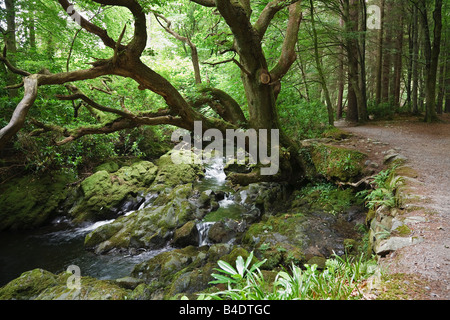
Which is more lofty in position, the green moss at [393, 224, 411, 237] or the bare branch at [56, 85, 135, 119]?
the bare branch at [56, 85, 135, 119]

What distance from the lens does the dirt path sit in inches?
80.4

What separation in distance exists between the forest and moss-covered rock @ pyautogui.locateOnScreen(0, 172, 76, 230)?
4 cm

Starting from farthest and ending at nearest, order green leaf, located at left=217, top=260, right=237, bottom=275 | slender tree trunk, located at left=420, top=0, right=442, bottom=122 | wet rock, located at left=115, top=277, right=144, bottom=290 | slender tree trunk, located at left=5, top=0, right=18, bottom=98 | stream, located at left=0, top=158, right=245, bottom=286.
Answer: slender tree trunk, located at left=420, top=0, right=442, bottom=122 → slender tree trunk, located at left=5, top=0, right=18, bottom=98 → stream, located at left=0, top=158, right=245, bottom=286 → wet rock, located at left=115, top=277, right=144, bottom=290 → green leaf, located at left=217, top=260, right=237, bottom=275

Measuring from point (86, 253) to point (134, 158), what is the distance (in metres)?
6.09

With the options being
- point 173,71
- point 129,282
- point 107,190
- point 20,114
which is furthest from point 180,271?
point 173,71

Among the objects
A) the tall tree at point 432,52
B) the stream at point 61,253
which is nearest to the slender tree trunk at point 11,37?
the stream at point 61,253

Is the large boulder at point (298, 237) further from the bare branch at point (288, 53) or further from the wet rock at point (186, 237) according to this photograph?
the bare branch at point (288, 53)

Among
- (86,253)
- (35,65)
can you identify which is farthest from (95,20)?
(86,253)

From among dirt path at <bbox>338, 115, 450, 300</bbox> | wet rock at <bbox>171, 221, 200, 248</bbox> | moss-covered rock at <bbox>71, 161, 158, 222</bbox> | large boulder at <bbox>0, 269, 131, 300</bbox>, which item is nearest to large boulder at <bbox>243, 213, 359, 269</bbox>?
wet rock at <bbox>171, 221, 200, 248</bbox>

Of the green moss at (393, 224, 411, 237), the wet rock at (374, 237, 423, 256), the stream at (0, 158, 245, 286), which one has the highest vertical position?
the green moss at (393, 224, 411, 237)

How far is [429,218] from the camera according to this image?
9.52 feet

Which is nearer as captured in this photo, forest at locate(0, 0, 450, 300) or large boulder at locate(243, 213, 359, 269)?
forest at locate(0, 0, 450, 300)

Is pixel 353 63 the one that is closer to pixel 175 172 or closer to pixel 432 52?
pixel 432 52

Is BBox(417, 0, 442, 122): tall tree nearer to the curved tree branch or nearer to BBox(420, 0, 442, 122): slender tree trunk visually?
BBox(420, 0, 442, 122): slender tree trunk
